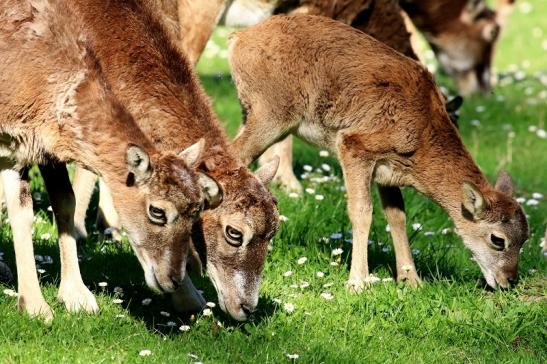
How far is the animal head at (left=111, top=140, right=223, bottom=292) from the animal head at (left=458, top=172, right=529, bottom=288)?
2.24 meters

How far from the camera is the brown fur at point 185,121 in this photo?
6.79m

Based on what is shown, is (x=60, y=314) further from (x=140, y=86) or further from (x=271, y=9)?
(x=271, y=9)

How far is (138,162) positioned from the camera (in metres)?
6.38

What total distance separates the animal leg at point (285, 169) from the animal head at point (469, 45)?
3851 mm

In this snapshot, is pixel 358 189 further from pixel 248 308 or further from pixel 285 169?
pixel 285 169

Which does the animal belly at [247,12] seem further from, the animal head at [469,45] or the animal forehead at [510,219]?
the animal head at [469,45]

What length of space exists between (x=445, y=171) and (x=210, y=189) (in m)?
2.22

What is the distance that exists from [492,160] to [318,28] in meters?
4.10

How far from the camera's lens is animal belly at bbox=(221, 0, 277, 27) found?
10.4 metres

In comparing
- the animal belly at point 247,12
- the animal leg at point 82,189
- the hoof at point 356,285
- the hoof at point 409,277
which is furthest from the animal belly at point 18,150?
the animal belly at point 247,12

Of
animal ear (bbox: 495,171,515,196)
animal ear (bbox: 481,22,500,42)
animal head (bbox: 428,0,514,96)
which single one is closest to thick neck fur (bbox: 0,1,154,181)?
animal ear (bbox: 495,171,515,196)

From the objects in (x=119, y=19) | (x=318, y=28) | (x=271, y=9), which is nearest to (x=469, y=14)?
(x=271, y=9)

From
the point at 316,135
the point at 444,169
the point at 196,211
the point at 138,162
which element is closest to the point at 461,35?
the point at 316,135

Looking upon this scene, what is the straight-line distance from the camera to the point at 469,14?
13.9m
